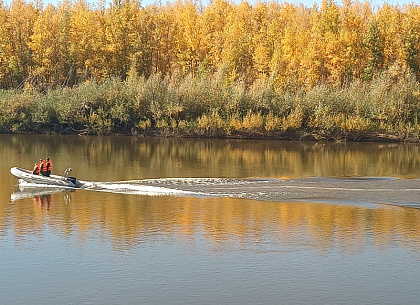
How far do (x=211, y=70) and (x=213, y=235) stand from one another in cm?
7063

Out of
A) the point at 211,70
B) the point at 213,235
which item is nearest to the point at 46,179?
the point at 213,235

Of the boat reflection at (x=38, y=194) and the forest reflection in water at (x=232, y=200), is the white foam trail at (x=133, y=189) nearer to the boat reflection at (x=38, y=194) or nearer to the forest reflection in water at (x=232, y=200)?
the forest reflection in water at (x=232, y=200)

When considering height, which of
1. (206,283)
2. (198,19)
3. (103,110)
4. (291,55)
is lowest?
(206,283)

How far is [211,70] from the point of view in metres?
96.4

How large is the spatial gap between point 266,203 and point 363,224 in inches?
229

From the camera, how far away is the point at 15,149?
200 feet

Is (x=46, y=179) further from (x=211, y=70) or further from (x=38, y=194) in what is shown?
(x=211, y=70)

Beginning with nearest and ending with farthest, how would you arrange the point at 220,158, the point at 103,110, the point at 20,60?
the point at 220,158
the point at 103,110
the point at 20,60

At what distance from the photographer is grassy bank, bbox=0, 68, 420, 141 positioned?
242ft

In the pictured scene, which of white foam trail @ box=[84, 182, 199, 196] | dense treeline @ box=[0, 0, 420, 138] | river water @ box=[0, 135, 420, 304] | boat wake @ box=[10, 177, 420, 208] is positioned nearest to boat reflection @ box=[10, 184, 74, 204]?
river water @ box=[0, 135, 420, 304]

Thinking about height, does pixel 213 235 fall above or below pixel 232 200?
below

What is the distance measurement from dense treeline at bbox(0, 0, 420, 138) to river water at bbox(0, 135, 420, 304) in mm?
26064

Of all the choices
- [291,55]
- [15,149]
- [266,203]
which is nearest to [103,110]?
[15,149]

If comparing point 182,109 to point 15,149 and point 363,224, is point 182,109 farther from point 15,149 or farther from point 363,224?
point 363,224
